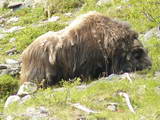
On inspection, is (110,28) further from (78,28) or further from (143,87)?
(143,87)

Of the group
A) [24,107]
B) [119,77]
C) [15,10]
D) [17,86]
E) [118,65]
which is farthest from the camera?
[15,10]

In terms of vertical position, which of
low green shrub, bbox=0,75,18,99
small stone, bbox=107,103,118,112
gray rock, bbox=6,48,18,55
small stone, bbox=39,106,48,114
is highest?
small stone, bbox=39,106,48,114

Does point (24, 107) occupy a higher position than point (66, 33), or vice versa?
point (66, 33)

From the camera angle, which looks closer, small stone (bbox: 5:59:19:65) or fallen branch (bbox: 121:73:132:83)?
fallen branch (bbox: 121:73:132:83)

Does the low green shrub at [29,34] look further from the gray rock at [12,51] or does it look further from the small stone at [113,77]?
the small stone at [113,77]

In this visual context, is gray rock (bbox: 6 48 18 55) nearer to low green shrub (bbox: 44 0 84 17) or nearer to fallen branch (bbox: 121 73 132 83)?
low green shrub (bbox: 44 0 84 17)

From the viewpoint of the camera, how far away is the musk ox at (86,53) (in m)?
8.52

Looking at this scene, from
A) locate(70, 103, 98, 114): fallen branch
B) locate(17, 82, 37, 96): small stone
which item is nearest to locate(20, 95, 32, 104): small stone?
locate(17, 82, 37, 96): small stone

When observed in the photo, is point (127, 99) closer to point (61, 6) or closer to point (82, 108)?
point (82, 108)

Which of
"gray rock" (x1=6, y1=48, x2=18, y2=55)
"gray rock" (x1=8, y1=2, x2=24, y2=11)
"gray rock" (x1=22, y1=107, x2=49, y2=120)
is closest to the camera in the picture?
"gray rock" (x1=22, y1=107, x2=49, y2=120)

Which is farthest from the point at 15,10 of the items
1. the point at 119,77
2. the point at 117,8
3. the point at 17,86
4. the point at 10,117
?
the point at 10,117

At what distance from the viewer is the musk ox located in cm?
852

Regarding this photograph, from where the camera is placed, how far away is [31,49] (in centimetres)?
870

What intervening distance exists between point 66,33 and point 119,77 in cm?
130
